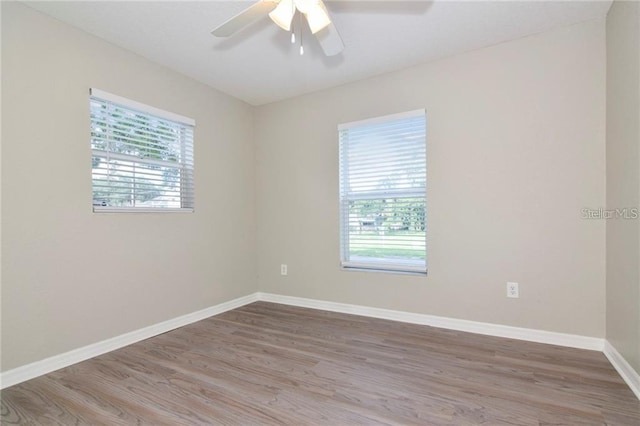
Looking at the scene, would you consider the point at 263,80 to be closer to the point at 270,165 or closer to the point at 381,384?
the point at 270,165

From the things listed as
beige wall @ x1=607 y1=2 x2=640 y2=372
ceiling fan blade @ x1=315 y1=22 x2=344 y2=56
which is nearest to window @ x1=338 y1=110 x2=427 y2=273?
ceiling fan blade @ x1=315 y1=22 x2=344 y2=56

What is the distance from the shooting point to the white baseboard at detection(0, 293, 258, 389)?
193cm

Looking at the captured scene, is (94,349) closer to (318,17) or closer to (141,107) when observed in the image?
(141,107)

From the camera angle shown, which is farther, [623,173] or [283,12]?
[623,173]

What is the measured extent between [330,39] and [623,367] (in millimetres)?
2675

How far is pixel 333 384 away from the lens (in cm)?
187

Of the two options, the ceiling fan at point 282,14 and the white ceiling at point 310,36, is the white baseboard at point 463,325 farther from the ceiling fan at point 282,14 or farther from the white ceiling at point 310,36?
the ceiling fan at point 282,14

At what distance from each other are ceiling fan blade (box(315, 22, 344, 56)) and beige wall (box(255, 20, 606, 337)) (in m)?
1.10

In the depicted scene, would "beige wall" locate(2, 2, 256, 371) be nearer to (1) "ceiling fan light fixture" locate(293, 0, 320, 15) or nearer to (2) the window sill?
(2) the window sill

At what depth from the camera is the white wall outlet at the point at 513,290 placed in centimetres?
249

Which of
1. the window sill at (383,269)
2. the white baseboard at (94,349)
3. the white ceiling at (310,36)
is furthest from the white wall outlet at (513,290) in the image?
the white baseboard at (94,349)

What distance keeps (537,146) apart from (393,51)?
137 cm

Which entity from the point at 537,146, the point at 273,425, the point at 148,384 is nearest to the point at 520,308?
the point at 537,146

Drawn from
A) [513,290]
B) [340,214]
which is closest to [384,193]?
[340,214]
